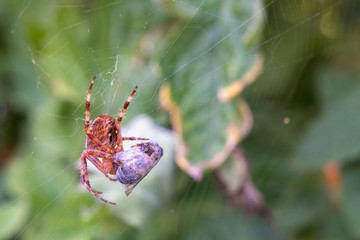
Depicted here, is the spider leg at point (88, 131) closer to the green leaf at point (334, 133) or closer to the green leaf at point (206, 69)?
the green leaf at point (206, 69)

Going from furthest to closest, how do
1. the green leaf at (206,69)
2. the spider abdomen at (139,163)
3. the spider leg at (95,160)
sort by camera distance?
the spider leg at (95,160) < the green leaf at (206,69) < the spider abdomen at (139,163)

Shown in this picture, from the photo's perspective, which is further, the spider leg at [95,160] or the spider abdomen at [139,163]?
the spider leg at [95,160]

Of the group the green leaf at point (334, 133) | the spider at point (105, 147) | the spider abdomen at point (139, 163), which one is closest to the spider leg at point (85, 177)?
the spider at point (105, 147)

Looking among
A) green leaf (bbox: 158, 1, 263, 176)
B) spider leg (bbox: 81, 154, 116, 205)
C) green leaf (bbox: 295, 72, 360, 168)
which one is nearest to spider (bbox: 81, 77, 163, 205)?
spider leg (bbox: 81, 154, 116, 205)

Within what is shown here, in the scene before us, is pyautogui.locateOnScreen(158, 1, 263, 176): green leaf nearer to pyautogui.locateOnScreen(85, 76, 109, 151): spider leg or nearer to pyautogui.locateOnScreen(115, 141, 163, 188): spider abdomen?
pyautogui.locateOnScreen(115, 141, 163, 188): spider abdomen

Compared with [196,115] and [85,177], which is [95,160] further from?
[196,115]

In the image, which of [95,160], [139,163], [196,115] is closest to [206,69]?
[196,115]

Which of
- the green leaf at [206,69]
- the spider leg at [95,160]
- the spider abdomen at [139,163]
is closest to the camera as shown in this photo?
the spider abdomen at [139,163]
